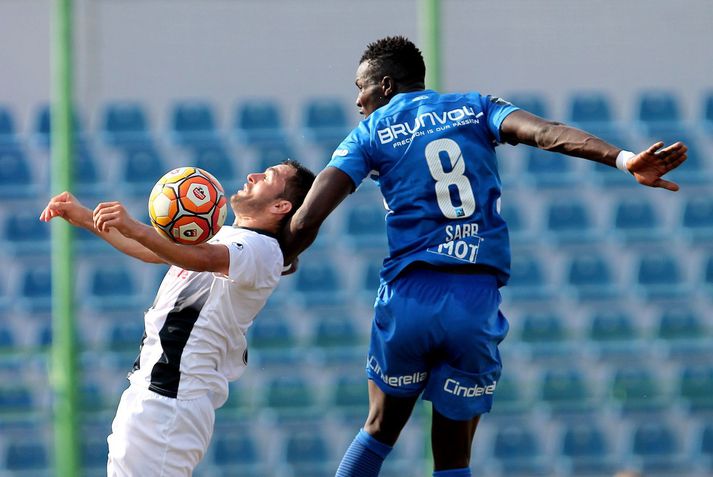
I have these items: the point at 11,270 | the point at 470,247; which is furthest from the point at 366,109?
the point at 11,270

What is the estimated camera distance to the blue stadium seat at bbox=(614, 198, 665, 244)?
9.09 meters

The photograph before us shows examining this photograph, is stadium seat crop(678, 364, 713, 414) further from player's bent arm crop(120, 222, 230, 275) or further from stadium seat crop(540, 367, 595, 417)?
player's bent arm crop(120, 222, 230, 275)

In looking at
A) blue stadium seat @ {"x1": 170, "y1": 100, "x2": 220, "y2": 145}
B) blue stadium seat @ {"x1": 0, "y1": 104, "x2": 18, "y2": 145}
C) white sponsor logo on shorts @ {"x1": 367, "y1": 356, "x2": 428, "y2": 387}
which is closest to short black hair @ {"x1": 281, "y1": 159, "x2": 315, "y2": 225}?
white sponsor logo on shorts @ {"x1": 367, "y1": 356, "x2": 428, "y2": 387}

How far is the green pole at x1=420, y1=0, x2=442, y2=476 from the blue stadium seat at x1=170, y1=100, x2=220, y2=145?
99.4 inches

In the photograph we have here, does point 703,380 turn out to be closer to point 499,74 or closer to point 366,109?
point 499,74

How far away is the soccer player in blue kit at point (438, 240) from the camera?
388 centimetres

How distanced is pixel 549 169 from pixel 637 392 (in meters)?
2.00

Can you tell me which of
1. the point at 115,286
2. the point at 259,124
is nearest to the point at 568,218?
the point at 259,124

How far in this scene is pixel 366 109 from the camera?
4.26 meters

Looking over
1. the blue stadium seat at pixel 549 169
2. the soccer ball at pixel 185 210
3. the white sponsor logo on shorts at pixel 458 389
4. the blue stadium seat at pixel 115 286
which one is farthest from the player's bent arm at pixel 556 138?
the blue stadium seat at pixel 115 286

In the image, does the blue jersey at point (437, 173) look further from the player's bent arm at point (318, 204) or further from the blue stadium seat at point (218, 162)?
the blue stadium seat at point (218, 162)

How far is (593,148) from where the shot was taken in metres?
3.64

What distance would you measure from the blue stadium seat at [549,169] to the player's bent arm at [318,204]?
5.50 metres

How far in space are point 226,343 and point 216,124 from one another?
562 centimetres
